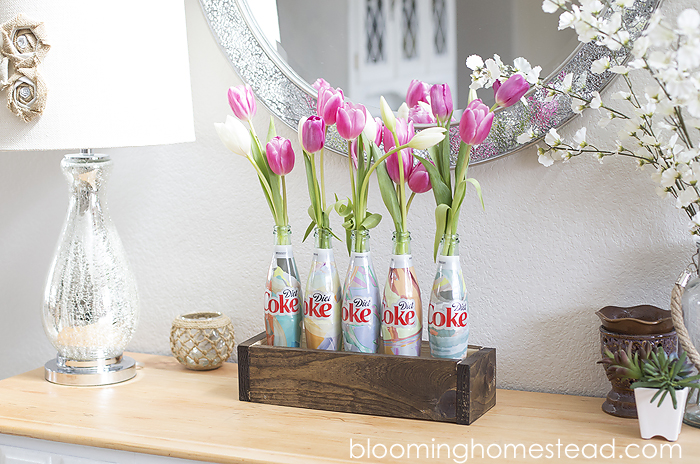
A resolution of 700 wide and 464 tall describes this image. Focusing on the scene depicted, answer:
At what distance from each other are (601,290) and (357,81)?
536mm

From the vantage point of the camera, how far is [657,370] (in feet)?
2.85

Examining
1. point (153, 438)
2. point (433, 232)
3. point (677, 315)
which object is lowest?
point (153, 438)

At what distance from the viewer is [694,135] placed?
100 centimetres

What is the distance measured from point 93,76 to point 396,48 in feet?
1.60

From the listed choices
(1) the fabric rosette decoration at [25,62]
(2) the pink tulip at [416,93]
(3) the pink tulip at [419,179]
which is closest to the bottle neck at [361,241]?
(3) the pink tulip at [419,179]

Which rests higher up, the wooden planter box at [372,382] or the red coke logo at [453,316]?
the red coke logo at [453,316]

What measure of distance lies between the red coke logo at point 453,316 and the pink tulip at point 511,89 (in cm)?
30

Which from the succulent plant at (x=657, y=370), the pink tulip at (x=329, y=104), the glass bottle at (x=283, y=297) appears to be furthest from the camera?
the glass bottle at (x=283, y=297)

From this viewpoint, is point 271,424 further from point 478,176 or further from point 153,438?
point 478,176

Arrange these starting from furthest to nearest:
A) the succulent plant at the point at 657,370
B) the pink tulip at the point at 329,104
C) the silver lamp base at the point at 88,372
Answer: the silver lamp base at the point at 88,372, the pink tulip at the point at 329,104, the succulent plant at the point at 657,370

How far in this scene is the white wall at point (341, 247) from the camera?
1.06m

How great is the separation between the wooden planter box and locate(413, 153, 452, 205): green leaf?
232mm

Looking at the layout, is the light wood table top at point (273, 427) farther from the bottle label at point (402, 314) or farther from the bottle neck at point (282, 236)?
the bottle neck at point (282, 236)

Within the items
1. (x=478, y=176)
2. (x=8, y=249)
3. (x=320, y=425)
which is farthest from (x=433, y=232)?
(x=8, y=249)
